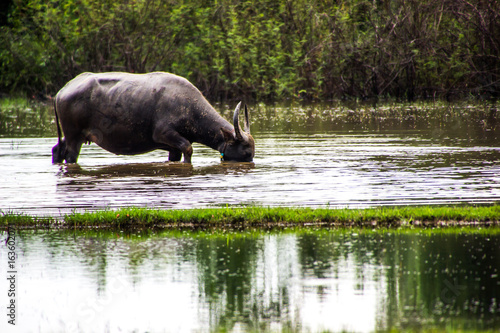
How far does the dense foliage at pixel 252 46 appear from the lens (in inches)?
1162

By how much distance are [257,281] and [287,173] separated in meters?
6.00

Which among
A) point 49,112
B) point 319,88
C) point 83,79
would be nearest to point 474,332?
point 83,79

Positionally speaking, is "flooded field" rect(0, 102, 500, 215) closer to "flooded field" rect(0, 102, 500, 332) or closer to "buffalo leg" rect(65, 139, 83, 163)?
"flooded field" rect(0, 102, 500, 332)

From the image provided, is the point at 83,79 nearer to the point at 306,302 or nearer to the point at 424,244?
the point at 424,244

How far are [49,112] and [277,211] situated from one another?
68.9 feet

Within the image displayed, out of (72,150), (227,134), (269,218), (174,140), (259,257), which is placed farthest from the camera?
(72,150)

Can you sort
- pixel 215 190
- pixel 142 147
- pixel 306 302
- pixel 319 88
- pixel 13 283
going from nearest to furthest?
pixel 306 302
pixel 13 283
pixel 215 190
pixel 142 147
pixel 319 88

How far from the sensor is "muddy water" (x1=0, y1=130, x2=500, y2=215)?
9844 mm

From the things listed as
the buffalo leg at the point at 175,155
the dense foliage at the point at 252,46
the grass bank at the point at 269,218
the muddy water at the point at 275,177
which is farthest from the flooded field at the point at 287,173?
the dense foliage at the point at 252,46

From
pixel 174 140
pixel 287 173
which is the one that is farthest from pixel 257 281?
pixel 174 140

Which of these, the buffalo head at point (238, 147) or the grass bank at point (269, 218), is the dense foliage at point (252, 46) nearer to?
the buffalo head at point (238, 147)

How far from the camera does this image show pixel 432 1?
28.4 m

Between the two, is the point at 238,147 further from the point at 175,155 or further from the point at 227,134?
the point at 175,155

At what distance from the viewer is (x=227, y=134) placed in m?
13.9
